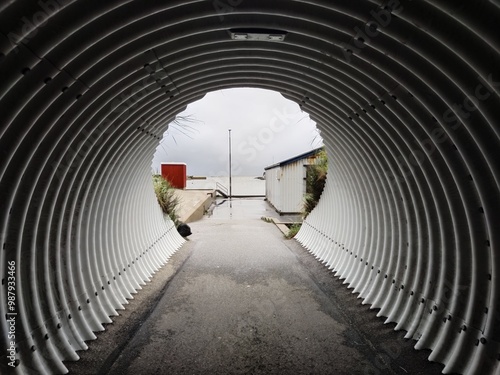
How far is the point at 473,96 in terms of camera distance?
3.08m

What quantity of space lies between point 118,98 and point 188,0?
2.06m

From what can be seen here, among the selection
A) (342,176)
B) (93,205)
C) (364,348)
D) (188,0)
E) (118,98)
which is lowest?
(364,348)

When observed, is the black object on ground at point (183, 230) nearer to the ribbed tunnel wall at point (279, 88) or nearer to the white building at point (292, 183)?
the ribbed tunnel wall at point (279, 88)

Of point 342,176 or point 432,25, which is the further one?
point 342,176

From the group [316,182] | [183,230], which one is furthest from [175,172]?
[316,182]

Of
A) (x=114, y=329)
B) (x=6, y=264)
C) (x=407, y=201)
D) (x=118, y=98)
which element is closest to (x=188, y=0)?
(x=118, y=98)

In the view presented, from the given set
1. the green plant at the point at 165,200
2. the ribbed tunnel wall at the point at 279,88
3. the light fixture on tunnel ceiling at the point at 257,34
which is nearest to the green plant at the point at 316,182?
the green plant at the point at 165,200

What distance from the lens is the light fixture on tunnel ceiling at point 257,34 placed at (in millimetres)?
4152

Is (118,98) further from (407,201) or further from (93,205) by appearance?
(407,201)

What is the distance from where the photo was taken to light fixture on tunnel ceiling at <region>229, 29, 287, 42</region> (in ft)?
13.6

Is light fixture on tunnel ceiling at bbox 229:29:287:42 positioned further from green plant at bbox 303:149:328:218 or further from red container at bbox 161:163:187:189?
red container at bbox 161:163:187:189

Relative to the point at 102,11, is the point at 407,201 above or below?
below

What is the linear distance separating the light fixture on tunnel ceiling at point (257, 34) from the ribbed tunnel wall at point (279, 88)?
0.14 metres

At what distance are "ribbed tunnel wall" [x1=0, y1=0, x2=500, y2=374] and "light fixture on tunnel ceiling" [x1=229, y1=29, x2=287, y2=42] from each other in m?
0.14
